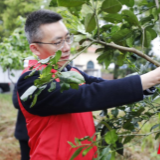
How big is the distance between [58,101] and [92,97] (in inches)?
6.1

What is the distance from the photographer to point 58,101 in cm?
87

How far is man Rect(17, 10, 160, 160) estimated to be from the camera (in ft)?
2.57

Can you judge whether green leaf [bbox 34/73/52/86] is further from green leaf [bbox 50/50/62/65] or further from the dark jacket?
the dark jacket

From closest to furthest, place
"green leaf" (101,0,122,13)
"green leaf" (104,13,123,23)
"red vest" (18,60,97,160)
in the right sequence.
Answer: "green leaf" (101,0,122,13) → "green leaf" (104,13,123,23) → "red vest" (18,60,97,160)

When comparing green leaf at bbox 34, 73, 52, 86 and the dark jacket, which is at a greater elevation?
green leaf at bbox 34, 73, 52, 86

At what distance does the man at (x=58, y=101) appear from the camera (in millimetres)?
785

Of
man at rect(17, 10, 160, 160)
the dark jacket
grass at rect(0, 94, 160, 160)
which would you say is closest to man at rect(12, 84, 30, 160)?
the dark jacket

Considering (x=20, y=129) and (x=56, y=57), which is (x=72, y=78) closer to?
(x=56, y=57)

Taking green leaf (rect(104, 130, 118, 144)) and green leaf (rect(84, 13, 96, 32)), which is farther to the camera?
green leaf (rect(104, 130, 118, 144))

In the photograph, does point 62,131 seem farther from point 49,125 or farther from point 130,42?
point 130,42

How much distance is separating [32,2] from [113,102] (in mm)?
12534

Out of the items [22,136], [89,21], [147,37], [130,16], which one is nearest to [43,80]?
[89,21]

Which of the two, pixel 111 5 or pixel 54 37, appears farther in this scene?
pixel 54 37

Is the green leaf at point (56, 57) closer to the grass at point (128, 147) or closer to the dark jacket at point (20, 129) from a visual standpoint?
the dark jacket at point (20, 129)
